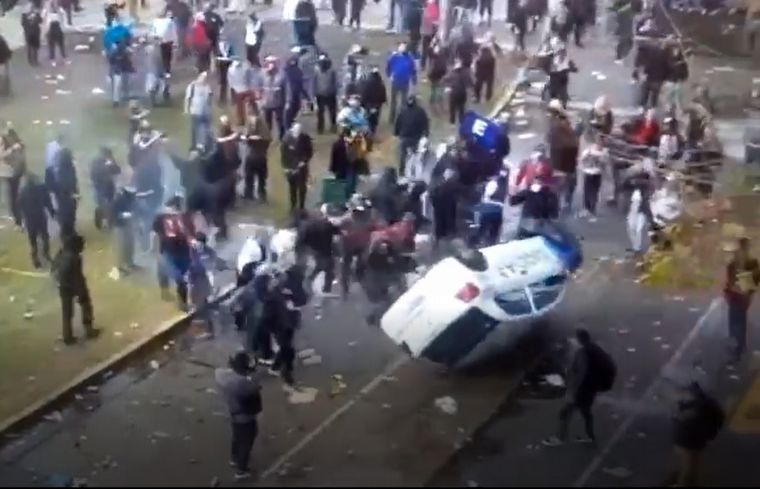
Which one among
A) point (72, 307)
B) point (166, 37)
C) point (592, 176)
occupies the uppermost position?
point (166, 37)

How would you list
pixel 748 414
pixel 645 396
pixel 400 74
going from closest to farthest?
pixel 748 414, pixel 645 396, pixel 400 74

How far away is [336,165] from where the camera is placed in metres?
20.3

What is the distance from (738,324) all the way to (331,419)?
15.0 ft

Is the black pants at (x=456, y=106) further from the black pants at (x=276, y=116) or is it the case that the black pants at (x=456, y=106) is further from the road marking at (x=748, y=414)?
the road marking at (x=748, y=414)

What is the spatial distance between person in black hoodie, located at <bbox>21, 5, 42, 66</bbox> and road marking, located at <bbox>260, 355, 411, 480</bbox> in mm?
13779

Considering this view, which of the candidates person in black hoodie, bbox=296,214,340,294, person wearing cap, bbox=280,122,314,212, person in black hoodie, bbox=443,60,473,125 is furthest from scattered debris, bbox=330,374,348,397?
person in black hoodie, bbox=443,60,473,125

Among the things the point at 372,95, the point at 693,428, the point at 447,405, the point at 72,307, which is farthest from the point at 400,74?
the point at 693,428

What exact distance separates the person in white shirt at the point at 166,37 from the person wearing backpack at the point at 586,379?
13355mm

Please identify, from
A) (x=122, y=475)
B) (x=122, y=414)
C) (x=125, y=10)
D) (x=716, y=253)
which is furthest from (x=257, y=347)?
(x=125, y=10)

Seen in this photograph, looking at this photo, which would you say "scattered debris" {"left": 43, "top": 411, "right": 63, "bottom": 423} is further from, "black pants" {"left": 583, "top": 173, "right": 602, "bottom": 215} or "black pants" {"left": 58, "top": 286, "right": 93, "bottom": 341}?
"black pants" {"left": 583, "top": 173, "right": 602, "bottom": 215}

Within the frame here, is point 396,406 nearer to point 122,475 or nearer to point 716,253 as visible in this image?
point 122,475

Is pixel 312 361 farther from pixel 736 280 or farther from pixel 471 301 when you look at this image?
pixel 736 280

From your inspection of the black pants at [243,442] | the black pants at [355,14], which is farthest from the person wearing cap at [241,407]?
the black pants at [355,14]

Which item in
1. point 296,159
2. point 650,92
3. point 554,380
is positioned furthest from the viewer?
point 650,92
